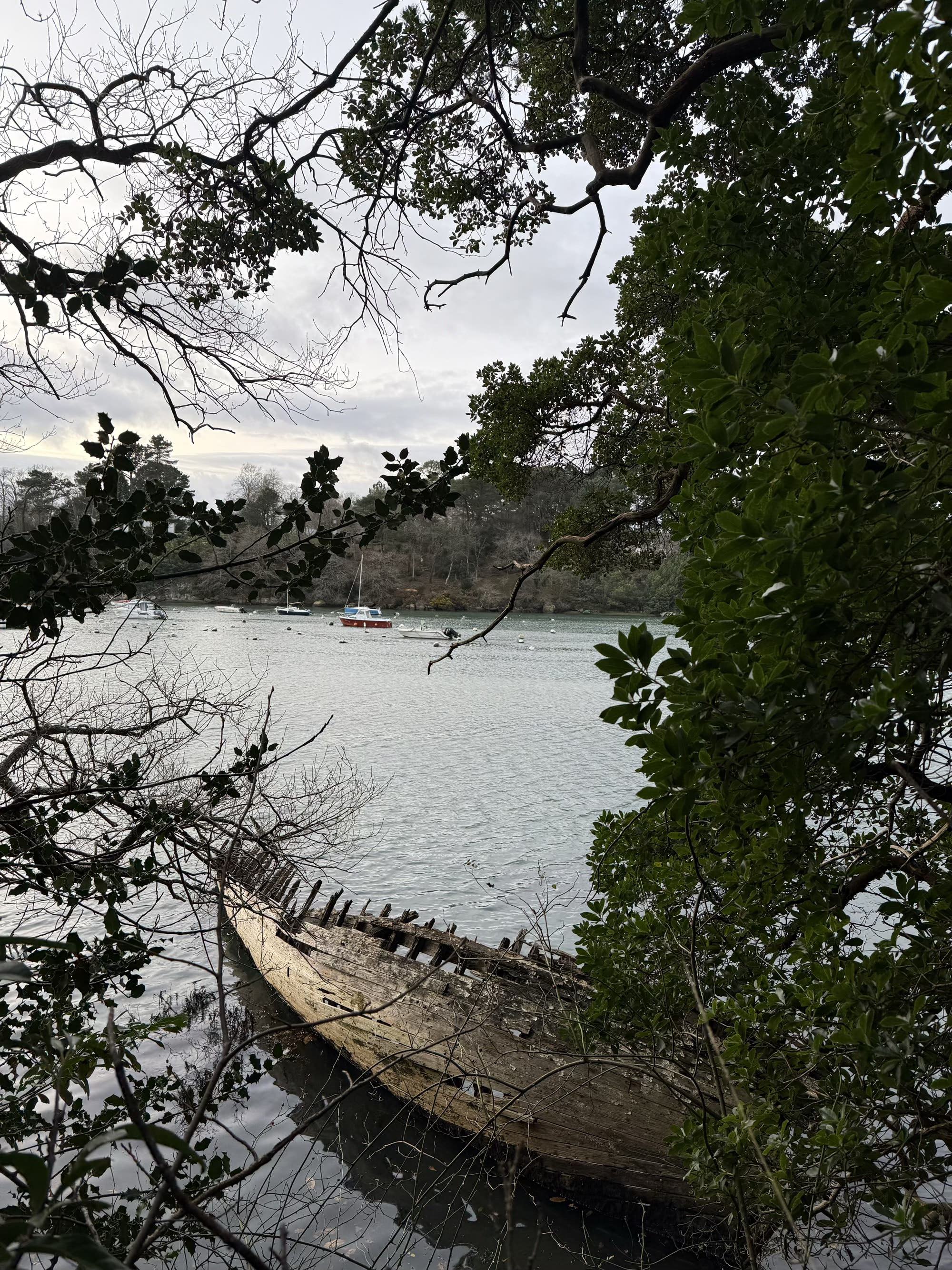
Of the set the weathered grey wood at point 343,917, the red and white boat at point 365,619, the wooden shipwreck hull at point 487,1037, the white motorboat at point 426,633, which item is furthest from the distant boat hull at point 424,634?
the wooden shipwreck hull at point 487,1037

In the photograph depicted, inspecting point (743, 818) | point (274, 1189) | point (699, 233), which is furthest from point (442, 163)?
point (274, 1189)

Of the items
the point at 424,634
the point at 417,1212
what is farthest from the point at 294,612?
the point at 417,1212

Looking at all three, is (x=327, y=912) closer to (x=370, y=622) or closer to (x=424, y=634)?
(x=424, y=634)

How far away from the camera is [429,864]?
14.9 m

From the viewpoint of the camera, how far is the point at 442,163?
6.61 m

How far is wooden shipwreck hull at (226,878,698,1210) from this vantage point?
6.12 m

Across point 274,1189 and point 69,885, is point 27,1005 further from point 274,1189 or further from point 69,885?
point 274,1189

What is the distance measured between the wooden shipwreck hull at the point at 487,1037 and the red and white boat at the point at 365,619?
53.2 meters

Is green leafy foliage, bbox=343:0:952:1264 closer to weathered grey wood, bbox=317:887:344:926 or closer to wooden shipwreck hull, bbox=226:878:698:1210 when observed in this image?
wooden shipwreck hull, bbox=226:878:698:1210

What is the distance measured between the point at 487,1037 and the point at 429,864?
27.0 ft

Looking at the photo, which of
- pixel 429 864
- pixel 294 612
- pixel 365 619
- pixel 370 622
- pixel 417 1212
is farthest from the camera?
pixel 294 612

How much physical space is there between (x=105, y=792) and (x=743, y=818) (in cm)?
226

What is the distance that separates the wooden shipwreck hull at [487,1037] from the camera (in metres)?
6.12

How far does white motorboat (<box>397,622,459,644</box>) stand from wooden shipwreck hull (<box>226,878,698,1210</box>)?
43.8 meters
